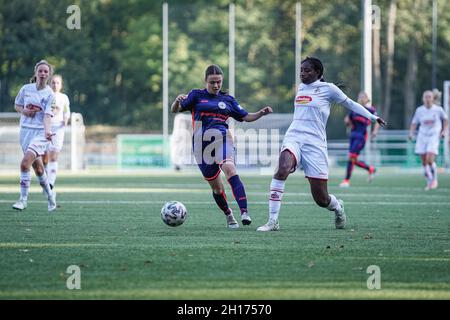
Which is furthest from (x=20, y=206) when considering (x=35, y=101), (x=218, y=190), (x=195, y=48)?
(x=195, y=48)

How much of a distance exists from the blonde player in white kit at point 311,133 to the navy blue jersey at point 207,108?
912mm

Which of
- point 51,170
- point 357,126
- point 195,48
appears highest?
point 195,48

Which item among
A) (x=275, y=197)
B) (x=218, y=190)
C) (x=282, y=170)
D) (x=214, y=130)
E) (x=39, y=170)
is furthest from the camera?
(x=39, y=170)

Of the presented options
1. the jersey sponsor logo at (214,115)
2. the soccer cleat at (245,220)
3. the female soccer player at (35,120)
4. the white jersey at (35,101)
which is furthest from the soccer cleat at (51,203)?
the soccer cleat at (245,220)

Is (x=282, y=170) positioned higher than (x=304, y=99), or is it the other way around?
(x=304, y=99)

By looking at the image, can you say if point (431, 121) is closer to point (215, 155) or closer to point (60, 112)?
point (60, 112)

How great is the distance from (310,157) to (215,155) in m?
1.24

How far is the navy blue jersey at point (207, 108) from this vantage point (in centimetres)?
1220

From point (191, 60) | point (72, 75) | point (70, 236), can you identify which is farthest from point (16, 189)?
point (72, 75)

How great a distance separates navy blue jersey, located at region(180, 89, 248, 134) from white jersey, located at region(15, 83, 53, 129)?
9.76 ft

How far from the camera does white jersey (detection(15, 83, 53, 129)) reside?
14.6m

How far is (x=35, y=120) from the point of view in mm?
14953
